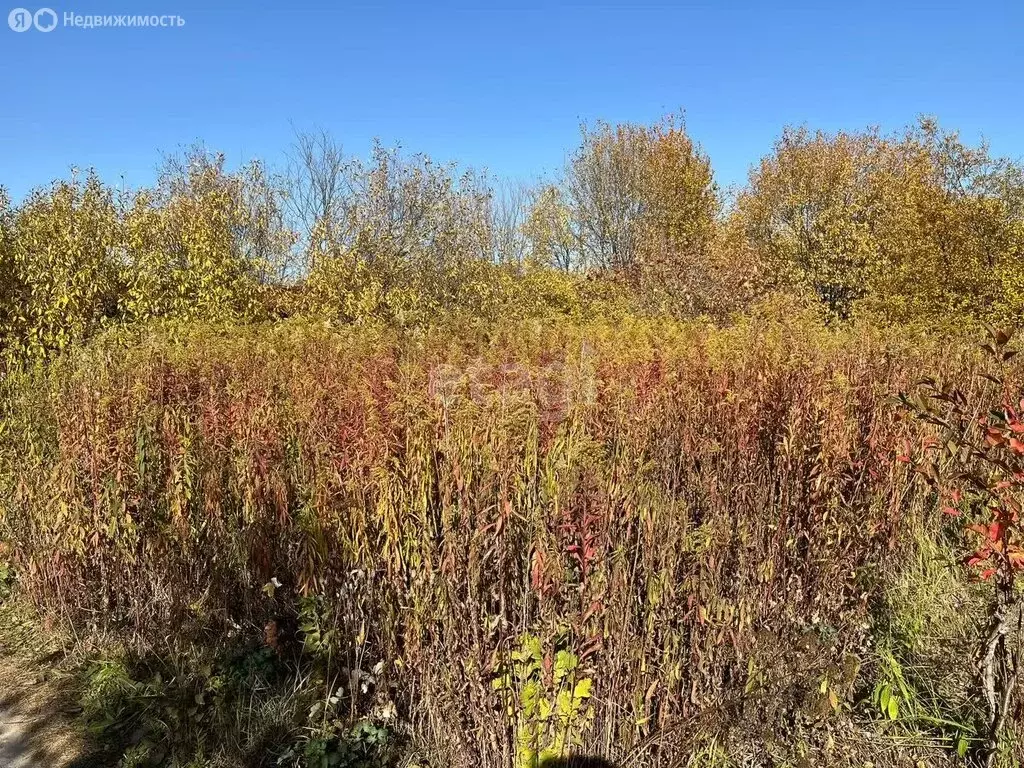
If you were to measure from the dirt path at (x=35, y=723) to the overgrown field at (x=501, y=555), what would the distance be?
0.54 feet

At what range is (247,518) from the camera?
3.16m

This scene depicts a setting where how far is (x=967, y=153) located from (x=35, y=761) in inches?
622

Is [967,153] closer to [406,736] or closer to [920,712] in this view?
[920,712]

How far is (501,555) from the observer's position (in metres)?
2.14

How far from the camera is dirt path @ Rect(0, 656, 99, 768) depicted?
9.18 ft

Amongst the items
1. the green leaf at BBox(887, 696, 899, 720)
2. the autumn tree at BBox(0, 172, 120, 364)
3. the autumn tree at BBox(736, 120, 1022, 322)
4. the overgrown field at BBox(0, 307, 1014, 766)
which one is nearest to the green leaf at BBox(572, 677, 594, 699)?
the overgrown field at BBox(0, 307, 1014, 766)

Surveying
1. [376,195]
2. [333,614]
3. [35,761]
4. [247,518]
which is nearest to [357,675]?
[333,614]

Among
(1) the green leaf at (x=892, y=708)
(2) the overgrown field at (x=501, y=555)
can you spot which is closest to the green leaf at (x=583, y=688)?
(2) the overgrown field at (x=501, y=555)

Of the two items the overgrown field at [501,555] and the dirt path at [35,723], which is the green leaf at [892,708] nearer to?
the overgrown field at [501,555]

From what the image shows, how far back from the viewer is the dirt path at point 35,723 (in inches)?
110

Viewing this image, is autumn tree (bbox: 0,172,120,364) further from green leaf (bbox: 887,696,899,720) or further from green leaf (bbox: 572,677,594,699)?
green leaf (bbox: 887,696,899,720)

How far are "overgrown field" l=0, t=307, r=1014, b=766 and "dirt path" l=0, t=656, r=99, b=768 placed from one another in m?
0.16

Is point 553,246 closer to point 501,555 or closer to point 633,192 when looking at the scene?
point 633,192

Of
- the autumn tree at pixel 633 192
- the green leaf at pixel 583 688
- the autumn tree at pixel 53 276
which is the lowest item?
the green leaf at pixel 583 688
